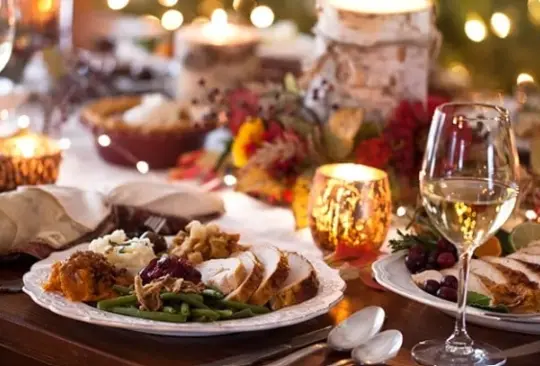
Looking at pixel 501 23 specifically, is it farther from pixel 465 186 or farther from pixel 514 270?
pixel 465 186

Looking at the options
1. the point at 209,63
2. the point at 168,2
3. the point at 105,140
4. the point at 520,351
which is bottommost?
the point at 520,351

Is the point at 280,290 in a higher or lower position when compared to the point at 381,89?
lower

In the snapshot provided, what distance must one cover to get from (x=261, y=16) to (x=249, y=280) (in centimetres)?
198

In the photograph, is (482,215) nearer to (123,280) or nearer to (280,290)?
(280,290)

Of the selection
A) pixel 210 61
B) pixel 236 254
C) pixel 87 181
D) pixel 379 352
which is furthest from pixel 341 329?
pixel 210 61

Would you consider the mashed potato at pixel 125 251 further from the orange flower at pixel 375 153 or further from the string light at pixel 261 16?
the string light at pixel 261 16

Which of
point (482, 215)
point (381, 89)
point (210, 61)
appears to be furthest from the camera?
point (210, 61)

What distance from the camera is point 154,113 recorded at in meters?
1.99

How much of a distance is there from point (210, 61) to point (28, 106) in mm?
457

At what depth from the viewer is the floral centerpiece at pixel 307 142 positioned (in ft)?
5.74

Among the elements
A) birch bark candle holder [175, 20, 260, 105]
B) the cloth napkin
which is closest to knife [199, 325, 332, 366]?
the cloth napkin

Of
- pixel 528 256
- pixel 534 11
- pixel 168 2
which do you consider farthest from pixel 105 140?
pixel 534 11

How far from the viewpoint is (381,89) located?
1.83 meters

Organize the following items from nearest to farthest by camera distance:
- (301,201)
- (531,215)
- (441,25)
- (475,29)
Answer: (531,215) → (301,201) → (475,29) → (441,25)
